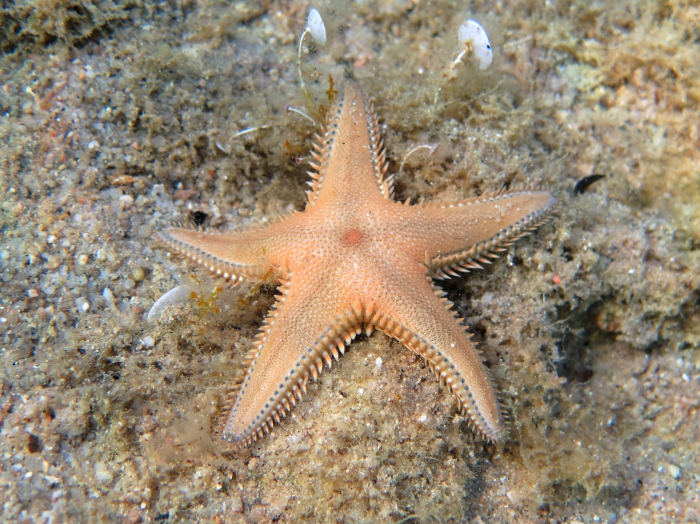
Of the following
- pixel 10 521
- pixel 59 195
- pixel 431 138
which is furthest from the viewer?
pixel 431 138

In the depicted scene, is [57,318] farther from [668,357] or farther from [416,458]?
[668,357]

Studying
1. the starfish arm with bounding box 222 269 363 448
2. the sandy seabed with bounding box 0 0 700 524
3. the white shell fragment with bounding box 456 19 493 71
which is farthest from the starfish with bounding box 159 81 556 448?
the white shell fragment with bounding box 456 19 493 71

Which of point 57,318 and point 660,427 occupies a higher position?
point 57,318

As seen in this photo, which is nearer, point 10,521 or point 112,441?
point 10,521

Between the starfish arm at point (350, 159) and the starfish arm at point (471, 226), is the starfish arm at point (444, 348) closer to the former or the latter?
the starfish arm at point (471, 226)

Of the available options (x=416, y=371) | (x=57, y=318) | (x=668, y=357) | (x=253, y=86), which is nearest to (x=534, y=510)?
(x=416, y=371)

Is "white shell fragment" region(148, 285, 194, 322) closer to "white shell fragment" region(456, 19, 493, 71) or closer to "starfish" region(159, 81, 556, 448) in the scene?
"starfish" region(159, 81, 556, 448)
